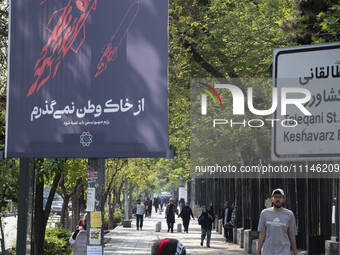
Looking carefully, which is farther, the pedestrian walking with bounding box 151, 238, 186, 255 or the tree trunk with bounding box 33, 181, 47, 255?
the tree trunk with bounding box 33, 181, 47, 255

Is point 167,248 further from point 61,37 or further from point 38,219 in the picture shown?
point 38,219

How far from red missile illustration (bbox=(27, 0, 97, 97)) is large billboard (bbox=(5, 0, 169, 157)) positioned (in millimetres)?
15

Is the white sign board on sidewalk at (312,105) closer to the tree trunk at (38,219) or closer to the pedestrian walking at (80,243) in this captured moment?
the pedestrian walking at (80,243)

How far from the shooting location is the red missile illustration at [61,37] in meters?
11.2

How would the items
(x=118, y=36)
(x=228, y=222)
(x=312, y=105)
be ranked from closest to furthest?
(x=312, y=105)
(x=118, y=36)
(x=228, y=222)

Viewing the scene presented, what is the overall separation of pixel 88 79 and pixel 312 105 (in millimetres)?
6751

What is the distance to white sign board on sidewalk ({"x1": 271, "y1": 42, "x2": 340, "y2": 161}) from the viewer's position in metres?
4.64

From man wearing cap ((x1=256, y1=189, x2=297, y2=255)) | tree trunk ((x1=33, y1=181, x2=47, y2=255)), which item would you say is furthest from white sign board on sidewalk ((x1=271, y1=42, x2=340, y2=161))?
tree trunk ((x1=33, y1=181, x2=47, y2=255))

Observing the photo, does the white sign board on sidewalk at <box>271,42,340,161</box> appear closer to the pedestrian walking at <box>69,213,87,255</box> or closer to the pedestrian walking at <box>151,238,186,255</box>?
the pedestrian walking at <box>151,238,186,255</box>

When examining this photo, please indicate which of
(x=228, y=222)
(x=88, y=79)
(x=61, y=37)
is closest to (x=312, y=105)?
(x=88, y=79)

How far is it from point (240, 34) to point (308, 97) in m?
18.0

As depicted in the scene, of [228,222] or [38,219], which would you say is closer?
[38,219]

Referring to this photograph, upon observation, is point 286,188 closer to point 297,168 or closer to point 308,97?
point 297,168

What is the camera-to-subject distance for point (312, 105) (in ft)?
15.3
